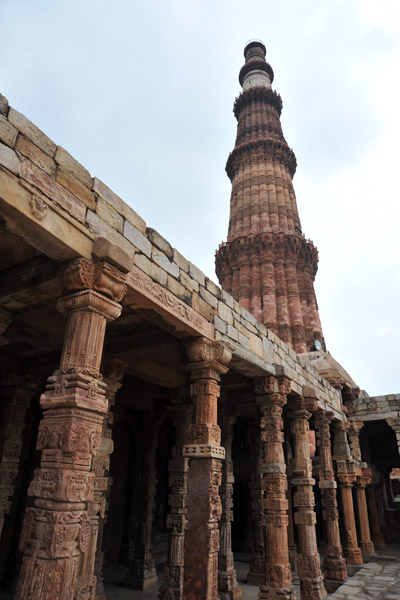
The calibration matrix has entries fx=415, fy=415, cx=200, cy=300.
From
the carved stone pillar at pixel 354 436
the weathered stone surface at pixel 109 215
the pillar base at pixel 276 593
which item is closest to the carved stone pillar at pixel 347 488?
the carved stone pillar at pixel 354 436

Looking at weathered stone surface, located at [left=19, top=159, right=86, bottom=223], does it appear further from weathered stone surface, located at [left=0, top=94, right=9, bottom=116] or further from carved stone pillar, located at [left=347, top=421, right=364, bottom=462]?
carved stone pillar, located at [left=347, top=421, right=364, bottom=462]

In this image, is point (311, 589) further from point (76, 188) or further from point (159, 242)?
point (76, 188)

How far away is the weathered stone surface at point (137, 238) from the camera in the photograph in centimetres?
421

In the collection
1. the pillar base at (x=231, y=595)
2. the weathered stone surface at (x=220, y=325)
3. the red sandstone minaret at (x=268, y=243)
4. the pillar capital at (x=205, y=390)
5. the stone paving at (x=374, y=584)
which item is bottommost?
the pillar base at (x=231, y=595)

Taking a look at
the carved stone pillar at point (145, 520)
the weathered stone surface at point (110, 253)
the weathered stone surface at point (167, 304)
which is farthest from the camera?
the carved stone pillar at point (145, 520)

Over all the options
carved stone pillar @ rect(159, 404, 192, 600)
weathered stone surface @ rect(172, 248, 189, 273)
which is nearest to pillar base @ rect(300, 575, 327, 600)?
carved stone pillar @ rect(159, 404, 192, 600)

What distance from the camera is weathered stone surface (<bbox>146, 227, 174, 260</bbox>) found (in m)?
4.60

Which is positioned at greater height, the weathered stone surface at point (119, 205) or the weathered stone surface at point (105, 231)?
the weathered stone surface at point (119, 205)

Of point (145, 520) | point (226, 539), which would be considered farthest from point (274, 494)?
point (145, 520)

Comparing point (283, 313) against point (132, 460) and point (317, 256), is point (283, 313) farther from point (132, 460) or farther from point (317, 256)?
point (132, 460)

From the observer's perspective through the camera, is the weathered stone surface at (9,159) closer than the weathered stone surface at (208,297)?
Yes

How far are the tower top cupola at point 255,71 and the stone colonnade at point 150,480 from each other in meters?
29.9

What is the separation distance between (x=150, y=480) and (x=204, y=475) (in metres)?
4.58

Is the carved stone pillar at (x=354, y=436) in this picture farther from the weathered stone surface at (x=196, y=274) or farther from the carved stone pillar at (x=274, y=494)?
the weathered stone surface at (x=196, y=274)
